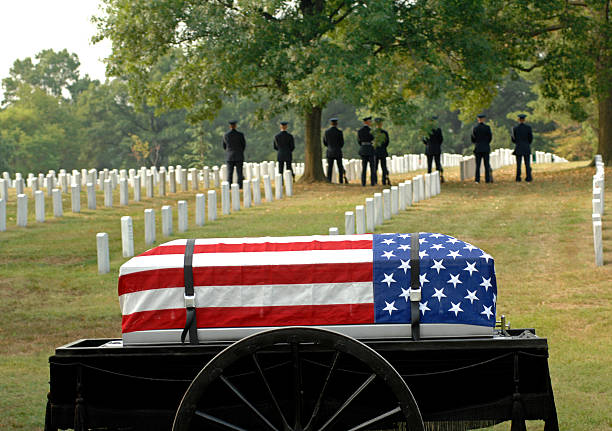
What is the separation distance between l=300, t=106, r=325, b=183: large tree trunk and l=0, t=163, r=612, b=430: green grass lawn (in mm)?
4373

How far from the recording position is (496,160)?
178 ft

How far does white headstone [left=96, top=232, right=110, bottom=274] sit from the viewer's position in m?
16.5

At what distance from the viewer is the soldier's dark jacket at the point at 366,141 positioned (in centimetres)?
3155

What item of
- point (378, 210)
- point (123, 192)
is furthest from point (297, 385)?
point (123, 192)

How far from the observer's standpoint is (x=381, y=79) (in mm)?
32062

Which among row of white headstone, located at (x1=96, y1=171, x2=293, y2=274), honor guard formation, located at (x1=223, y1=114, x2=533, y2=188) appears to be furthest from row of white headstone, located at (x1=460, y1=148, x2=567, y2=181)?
row of white headstone, located at (x1=96, y1=171, x2=293, y2=274)

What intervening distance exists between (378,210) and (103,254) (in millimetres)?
7108

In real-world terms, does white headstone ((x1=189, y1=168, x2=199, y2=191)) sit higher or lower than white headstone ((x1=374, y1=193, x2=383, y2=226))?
higher

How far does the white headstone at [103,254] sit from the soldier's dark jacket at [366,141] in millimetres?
16161

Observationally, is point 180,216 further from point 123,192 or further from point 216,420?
point 216,420

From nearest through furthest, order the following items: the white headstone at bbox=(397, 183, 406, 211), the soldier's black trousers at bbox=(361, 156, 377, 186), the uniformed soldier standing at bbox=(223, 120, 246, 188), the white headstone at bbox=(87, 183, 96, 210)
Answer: the white headstone at bbox=(397, 183, 406, 211)
the white headstone at bbox=(87, 183, 96, 210)
the soldier's black trousers at bbox=(361, 156, 377, 186)
the uniformed soldier standing at bbox=(223, 120, 246, 188)

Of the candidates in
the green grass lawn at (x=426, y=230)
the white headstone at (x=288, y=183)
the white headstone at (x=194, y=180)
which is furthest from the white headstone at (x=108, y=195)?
the white headstone at (x=194, y=180)

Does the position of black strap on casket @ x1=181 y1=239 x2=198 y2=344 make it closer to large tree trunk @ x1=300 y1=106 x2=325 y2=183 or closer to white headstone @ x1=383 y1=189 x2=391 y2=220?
white headstone @ x1=383 y1=189 x2=391 y2=220

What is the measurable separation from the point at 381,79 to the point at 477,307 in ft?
89.4
